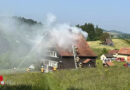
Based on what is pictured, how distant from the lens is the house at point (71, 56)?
1658 inches

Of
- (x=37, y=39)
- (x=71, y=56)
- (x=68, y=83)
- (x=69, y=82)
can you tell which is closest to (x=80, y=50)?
(x=71, y=56)

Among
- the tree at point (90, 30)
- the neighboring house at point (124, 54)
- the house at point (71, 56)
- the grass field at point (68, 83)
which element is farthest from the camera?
the tree at point (90, 30)

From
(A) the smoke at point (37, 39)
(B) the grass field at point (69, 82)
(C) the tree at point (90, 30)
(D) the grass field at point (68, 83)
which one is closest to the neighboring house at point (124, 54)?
(A) the smoke at point (37, 39)

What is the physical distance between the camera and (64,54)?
41.7m

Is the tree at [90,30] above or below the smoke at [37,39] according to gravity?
above

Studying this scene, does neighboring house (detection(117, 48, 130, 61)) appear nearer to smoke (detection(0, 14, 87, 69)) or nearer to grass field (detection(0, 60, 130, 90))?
smoke (detection(0, 14, 87, 69))

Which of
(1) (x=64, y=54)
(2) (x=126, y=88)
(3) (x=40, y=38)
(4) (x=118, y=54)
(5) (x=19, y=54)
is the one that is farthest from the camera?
(4) (x=118, y=54)

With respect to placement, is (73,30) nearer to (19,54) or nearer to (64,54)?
(64,54)

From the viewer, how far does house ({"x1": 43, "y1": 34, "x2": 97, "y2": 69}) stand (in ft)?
138

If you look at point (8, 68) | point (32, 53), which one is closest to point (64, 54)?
point (32, 53)

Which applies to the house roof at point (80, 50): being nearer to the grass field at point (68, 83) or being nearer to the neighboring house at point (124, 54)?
the grass field at point (68, 83)

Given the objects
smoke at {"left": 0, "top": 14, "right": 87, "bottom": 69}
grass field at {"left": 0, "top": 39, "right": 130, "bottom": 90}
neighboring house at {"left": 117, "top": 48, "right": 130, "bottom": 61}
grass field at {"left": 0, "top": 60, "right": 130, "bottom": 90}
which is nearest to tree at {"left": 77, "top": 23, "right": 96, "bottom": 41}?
neighboring house at {"left": 117, "top": 48, "right": 130, "bottom": 61}

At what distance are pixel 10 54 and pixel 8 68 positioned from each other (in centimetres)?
368

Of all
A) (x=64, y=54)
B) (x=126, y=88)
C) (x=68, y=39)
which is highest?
(x=68, y=39)
